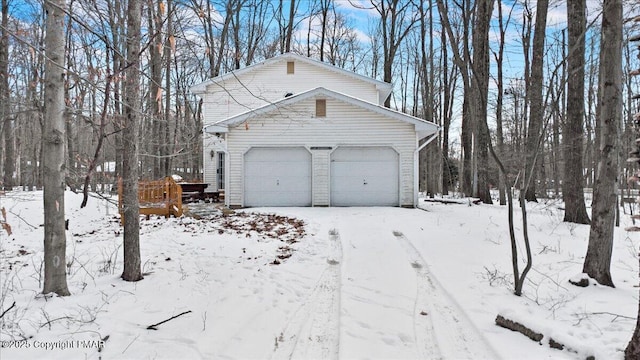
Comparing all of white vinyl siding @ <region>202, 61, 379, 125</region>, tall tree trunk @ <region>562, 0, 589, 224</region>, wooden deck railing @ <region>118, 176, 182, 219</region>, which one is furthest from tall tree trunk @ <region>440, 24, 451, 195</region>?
wooden deck railing @ <region>118, 176, 182, 219</region>

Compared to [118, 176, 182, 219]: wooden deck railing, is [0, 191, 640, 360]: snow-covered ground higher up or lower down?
lower down

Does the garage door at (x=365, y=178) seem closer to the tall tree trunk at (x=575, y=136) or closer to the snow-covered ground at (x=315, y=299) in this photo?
the snow-covered ground at (x=315, y=299)

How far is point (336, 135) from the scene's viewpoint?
12.8m

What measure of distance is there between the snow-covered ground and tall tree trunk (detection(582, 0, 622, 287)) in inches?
14.6

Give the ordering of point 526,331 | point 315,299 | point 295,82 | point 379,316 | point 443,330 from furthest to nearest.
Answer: point 295,82
point 315,299
point 379,316
point 443,330
point 526,331

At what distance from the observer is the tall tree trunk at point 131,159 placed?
450 cm

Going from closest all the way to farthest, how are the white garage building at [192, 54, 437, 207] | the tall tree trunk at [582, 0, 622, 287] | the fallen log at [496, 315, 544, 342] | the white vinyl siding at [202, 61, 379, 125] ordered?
the fallen log at [496, 315, 544, 342]
the tall tree trunk at [582, 0, 622, 287]
the white garage building at [192, 54, 437, 207]
the white vinyl siding at [202, 61, 379, 125]

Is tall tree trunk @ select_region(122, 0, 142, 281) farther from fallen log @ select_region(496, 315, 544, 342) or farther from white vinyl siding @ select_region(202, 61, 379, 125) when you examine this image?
white vinyl siding @ select_region(202, 61, 379, 125)

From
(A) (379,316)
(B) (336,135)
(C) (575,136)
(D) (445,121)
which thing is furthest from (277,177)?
(D) (445,121)

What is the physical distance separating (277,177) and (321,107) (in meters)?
2.96

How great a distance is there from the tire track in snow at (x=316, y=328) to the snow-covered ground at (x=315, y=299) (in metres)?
0.02

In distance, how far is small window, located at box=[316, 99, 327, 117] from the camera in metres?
12.8

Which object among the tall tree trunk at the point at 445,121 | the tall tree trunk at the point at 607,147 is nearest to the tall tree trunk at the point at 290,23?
the tall tree trunk at the point at 445,121

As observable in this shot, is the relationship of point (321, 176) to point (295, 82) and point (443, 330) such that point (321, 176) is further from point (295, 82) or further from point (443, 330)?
point (443, 330)
